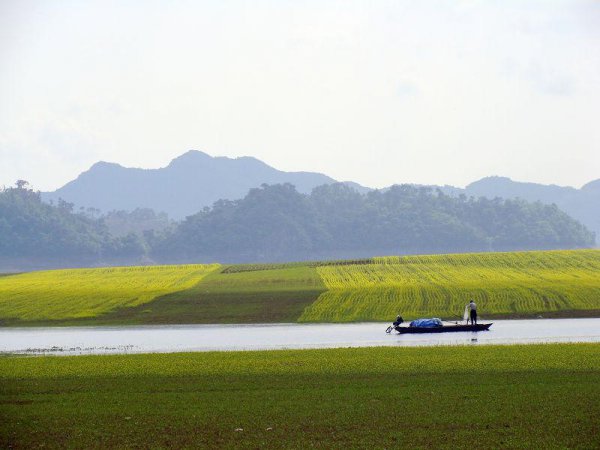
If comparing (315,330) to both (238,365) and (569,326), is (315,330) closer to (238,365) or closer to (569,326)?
(569,326)

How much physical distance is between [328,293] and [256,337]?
27.0 meters

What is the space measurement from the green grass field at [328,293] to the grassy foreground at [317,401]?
30.8 meters

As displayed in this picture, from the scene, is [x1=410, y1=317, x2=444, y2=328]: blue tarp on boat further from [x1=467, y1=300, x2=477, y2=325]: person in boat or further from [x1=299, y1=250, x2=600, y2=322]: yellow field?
[x1=299, y1=250, x2=600, y2=322]: yellow field

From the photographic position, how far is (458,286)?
84000mm

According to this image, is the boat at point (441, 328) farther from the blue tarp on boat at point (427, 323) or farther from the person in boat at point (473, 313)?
the person in boat at point (473, 313)

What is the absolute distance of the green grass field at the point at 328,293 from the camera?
71875 millimetres

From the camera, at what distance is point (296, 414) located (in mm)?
26750

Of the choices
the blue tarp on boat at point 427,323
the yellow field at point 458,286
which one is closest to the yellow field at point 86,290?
the yellow field at point 458,286

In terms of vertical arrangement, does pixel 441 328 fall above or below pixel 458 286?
below

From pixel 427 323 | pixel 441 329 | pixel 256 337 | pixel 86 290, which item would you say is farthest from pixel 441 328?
pixel 86 290

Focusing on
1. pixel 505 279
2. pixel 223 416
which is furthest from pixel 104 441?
pixel 505 279

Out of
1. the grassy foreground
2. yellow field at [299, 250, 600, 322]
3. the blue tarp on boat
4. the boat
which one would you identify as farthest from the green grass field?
the grassy foreground

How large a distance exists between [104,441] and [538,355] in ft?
62.3

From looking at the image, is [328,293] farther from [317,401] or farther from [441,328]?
[317,401]
